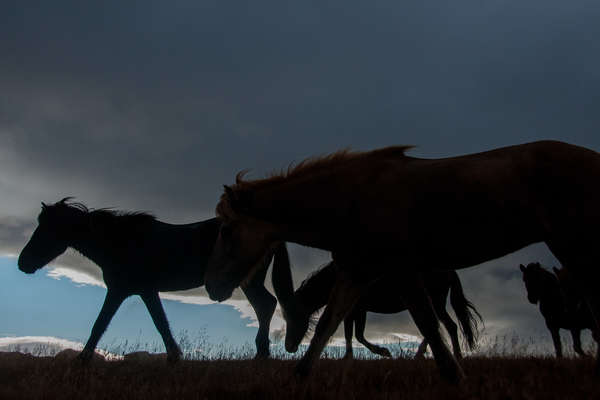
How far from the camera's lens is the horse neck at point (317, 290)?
10922mm

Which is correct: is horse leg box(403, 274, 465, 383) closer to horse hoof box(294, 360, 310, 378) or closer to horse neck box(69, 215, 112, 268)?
horse hoof box(294, 360, 310, 378)

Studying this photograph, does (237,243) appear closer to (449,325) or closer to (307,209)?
(307,209)

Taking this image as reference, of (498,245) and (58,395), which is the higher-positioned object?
(498,245)

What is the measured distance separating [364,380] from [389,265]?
1.22 m

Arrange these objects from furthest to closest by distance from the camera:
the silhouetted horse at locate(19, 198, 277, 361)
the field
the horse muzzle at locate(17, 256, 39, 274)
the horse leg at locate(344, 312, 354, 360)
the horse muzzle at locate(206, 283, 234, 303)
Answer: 1. the horse leg at locate(344, 312, 354, 360)
2. the horse muzzle at locate(17, 256, 39, 274)
3. the silhouetted horse at locate(19, 198, 277, 361)
4. the horse muzzle at locate(206, 283, 234, 303)
5. the field

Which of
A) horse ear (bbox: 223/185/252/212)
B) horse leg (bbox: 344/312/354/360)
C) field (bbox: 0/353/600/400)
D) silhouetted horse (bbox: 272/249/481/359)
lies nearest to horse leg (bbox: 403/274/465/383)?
field (bbox: 0/353/600/400)

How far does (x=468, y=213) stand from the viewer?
15.5 ft

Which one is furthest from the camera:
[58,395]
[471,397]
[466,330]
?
[466,330]

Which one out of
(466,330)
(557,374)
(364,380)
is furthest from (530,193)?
(466,330)

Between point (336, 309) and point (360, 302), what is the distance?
5755mm

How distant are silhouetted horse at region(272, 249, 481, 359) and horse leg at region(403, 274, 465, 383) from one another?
14.7ft

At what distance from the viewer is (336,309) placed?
5199 millimetres

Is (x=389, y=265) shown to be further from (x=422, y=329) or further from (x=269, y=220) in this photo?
(x=269, y=220)

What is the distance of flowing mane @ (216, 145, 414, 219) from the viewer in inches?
217
